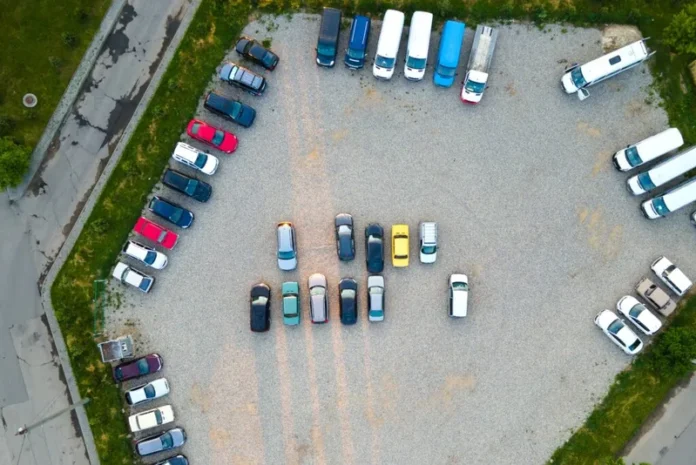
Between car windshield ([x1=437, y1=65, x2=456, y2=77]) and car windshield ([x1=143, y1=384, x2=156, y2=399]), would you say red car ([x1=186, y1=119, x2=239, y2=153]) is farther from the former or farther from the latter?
car windshield ([x1=143, y1=384, x2=156, y2=399])

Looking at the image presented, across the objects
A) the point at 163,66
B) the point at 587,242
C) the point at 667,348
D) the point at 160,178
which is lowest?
the point at 667,348

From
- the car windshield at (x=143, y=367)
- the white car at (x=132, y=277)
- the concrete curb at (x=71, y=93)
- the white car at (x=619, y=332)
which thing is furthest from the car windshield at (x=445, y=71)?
the car windshield at (x=143, y=367)

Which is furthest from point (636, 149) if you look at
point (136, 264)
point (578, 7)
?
point (136, 264)

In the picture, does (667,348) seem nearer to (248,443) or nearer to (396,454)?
(396,454)

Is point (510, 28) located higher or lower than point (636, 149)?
higher

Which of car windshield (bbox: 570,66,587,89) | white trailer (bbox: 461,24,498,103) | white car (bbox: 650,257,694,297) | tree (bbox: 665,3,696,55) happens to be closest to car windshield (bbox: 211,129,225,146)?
white trailer (bbox: 461,24,498,103)
